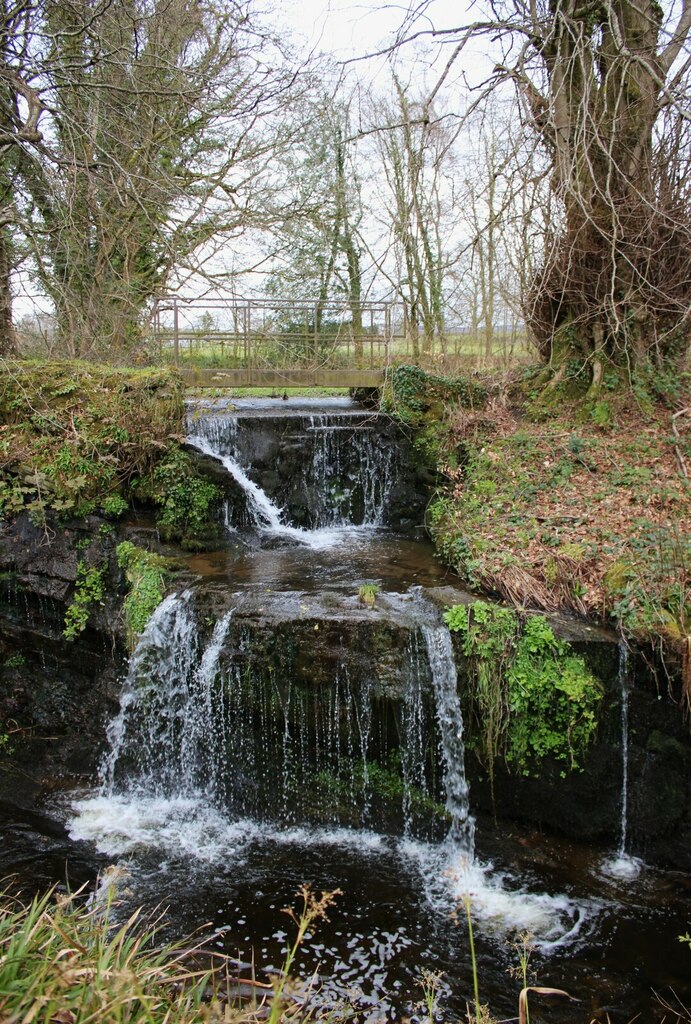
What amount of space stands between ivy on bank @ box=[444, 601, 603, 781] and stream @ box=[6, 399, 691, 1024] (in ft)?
0.76

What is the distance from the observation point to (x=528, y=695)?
5324 millimetres

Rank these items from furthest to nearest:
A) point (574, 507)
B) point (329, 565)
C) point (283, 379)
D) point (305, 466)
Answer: point (283, 379) < point (305, 466) < point (329, 565) < point (574, 507)

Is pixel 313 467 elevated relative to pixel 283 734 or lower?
elevated

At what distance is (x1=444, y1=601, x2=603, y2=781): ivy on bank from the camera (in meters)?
5.29

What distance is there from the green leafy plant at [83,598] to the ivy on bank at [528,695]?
11.6 ft

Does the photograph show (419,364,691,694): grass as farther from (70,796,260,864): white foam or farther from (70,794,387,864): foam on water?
(70,796,260,864): white foam

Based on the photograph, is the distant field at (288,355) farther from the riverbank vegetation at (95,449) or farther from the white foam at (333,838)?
the white foam at (333,838)

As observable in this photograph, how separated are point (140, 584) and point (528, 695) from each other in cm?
358

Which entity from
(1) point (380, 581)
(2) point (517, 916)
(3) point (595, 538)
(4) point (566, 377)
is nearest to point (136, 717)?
(1) point (380, 581)

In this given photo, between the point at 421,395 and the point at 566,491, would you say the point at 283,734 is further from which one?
the point at 421,395

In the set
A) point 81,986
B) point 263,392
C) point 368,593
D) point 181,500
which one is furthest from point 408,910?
point 263,392

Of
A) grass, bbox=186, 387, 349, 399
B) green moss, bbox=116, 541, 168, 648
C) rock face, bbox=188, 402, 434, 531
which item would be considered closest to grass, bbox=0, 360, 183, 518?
green moss, bbox=116, 541, 168, 648

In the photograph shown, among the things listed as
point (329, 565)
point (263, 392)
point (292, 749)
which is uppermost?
point (263, 392)

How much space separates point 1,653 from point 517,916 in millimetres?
5212
